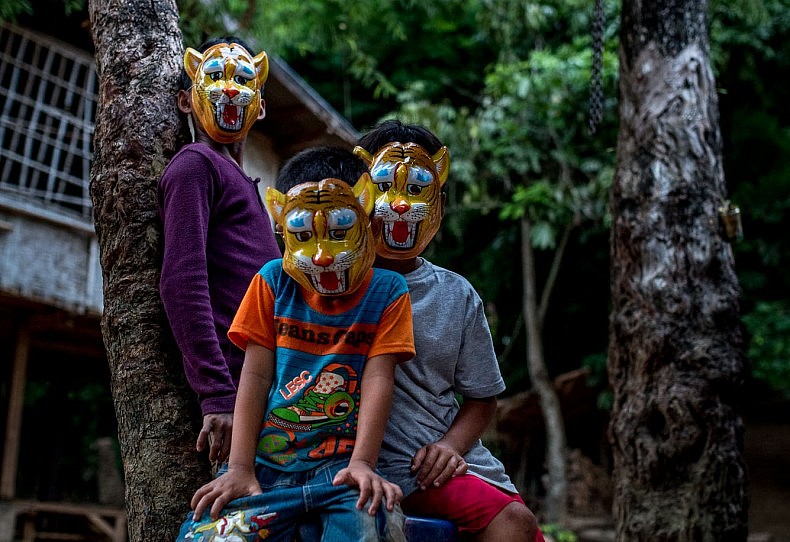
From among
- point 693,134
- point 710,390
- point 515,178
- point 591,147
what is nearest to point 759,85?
point 591,147

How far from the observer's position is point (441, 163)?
2820 millimetres

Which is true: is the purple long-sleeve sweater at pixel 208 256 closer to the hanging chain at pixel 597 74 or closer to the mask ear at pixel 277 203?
the mask ear at pixel 277 203

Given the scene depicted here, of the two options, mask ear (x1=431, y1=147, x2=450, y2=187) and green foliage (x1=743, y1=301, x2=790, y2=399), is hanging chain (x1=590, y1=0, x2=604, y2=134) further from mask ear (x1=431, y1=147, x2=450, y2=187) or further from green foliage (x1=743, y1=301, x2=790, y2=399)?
green foliage (x1=743, y1=301, x2=790, y2=399)

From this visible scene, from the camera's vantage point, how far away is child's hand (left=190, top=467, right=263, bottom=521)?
89.7 inches

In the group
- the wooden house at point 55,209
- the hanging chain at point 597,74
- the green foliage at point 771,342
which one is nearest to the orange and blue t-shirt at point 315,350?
the hanging chain at point 597,74

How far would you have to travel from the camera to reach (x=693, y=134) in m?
5.31

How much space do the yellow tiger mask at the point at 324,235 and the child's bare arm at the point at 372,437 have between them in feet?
0.71

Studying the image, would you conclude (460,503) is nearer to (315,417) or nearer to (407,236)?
(315,417)

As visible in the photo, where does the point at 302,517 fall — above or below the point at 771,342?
below

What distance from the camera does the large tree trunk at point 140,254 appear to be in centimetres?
279

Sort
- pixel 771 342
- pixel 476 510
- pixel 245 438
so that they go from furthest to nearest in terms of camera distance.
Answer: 1. pixel 771 342
2. pixel 476 510
3. pixel 245 438

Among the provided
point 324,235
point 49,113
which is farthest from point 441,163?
point 49,113

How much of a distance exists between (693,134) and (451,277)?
3.07m

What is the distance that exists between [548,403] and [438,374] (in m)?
10.3
